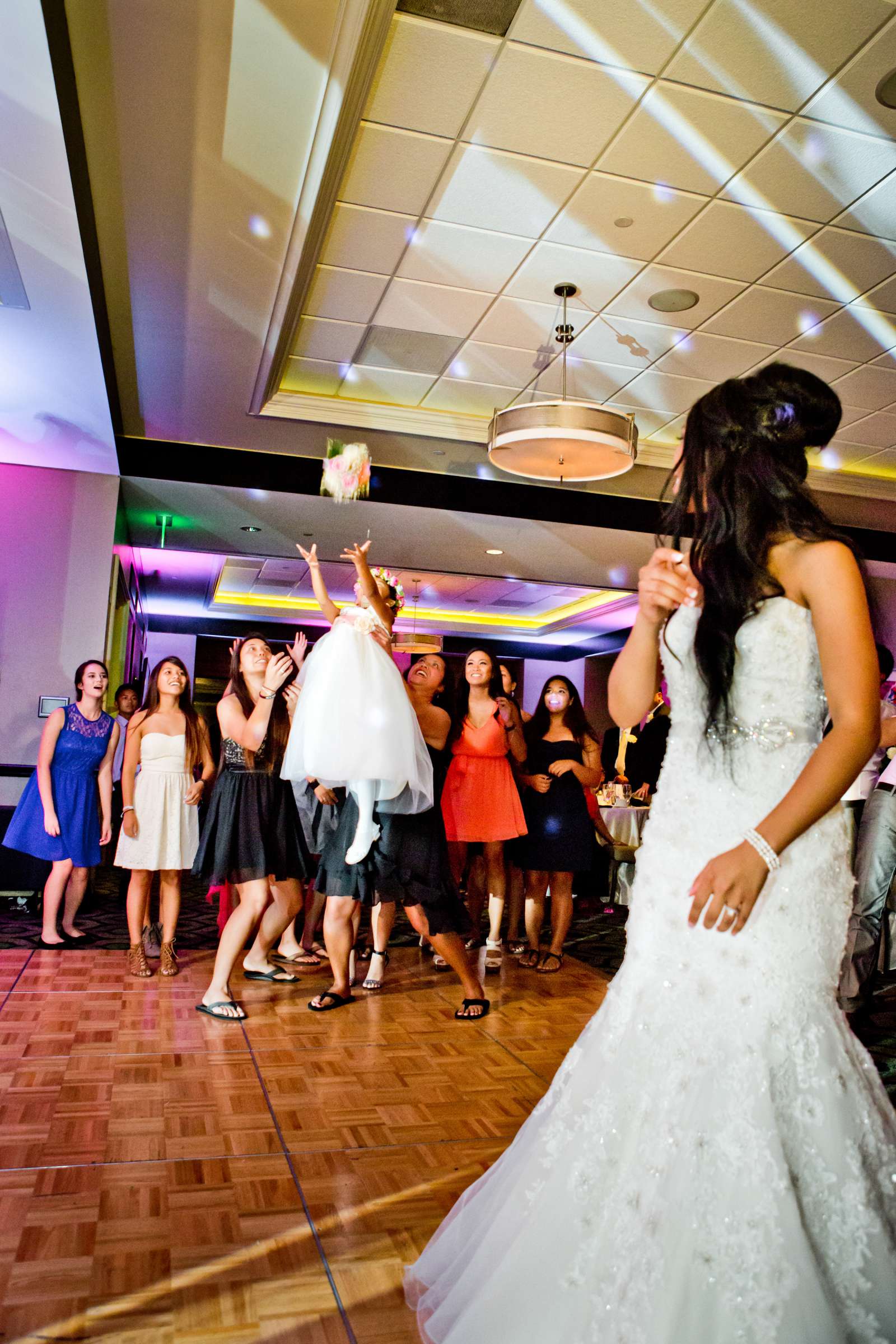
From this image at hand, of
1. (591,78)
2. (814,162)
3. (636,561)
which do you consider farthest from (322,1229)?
(636,561)

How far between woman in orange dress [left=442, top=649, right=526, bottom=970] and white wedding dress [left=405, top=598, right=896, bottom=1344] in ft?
10.1

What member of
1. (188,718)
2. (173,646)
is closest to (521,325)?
(188,718)

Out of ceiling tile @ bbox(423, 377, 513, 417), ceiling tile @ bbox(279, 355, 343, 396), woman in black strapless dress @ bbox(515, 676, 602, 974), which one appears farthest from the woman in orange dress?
ceiling tile @ bbox(279, 355, 343, 396)

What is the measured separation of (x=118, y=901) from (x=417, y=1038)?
3.94m

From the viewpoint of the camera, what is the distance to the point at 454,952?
359 cm

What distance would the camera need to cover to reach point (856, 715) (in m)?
1.15

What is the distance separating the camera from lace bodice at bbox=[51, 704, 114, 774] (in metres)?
5.15

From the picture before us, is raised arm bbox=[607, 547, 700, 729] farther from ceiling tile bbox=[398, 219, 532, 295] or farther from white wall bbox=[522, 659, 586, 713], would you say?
white wall bbox=[522, 659, 586, 713]

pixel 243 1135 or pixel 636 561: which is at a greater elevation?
pixel 636 561

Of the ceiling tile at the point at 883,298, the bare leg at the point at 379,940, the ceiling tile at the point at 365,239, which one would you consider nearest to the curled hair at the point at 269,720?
the bare leg at the point at 379,940

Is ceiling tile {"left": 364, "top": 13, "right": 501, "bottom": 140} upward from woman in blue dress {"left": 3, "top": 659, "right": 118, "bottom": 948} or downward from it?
upward

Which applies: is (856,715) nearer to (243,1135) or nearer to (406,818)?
(243,1135)

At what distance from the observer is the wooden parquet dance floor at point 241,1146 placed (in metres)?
1.67

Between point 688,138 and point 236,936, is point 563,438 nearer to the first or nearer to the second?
point 688,138
